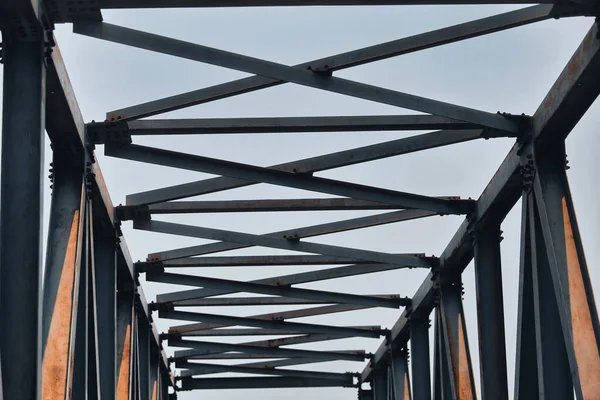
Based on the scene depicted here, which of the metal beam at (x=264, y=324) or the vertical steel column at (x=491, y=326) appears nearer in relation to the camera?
the vertical steel column at (x=491, y=326)

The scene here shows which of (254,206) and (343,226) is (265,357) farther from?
(254,206)

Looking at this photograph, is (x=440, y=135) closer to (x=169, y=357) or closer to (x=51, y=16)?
(x=51, y=16)

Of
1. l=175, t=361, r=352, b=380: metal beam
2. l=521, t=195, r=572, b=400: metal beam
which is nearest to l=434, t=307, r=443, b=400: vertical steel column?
l=521, t=195, r=572, b=400: metal beam

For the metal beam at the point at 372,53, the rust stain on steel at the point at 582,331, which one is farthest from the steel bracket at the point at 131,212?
the rust stain on steel at the point at 582,331

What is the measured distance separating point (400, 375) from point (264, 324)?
4.17m

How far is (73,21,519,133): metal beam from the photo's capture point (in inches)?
588

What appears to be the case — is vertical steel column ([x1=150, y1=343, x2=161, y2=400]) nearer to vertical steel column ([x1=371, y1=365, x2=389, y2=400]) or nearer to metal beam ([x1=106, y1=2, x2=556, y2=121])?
vertical steel column ([x1=371, y1=365, x2=389, y2=400])

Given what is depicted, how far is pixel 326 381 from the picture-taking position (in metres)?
36.3

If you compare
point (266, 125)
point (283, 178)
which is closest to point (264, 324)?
point (283, 178)

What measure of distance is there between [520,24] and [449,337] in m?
8.26

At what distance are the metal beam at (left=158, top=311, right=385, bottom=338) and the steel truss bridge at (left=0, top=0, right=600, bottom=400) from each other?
197 cm

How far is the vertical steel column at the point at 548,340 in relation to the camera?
51.4 ft

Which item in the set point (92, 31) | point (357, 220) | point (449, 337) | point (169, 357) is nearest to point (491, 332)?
point (449, 337)

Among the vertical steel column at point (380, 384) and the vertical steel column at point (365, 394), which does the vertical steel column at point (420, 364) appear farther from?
the vertical steel column at point (365, 394)
